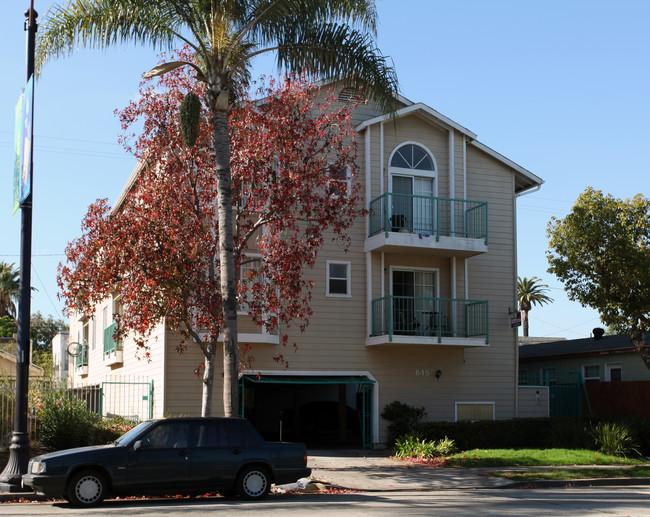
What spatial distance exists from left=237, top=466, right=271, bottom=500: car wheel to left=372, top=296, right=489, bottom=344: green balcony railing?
957 cm

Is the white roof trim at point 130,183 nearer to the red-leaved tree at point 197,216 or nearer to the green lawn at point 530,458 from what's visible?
the red-leaved tree at point 197,216

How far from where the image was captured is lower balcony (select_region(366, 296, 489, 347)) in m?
21.9

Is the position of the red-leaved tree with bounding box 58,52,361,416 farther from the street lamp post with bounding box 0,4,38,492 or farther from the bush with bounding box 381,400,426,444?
the bush with bounding box 381,400,426,444

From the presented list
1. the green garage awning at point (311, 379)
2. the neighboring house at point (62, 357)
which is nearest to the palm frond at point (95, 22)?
the green garage awning at point (311, 379)

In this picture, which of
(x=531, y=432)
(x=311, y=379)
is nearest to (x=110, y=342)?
(x=311, y=379)

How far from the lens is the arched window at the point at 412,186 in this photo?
23141mm

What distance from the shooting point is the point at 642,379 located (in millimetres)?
Result: 26938

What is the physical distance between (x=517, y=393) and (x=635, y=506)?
466 inches

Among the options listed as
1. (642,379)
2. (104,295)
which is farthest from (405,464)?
(642,379)

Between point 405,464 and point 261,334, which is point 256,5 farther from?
point 405,464

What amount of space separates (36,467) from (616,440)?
46.0 ft

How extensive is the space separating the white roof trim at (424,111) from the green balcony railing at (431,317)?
5.09 metres

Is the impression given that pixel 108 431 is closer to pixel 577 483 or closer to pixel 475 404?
pixel 577 483

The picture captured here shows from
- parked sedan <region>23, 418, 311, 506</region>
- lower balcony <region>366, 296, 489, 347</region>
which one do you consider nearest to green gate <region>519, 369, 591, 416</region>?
lower balcony <region>366, 296, 489, 347</region>
